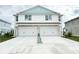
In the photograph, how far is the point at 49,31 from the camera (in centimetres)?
1413

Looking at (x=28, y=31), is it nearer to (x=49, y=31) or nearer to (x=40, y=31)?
(x=40, y=31)

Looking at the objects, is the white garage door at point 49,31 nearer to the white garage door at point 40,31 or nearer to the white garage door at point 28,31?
the white garage door at point 40,31

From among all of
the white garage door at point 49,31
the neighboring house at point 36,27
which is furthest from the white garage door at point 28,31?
the white garage door at point 49,31

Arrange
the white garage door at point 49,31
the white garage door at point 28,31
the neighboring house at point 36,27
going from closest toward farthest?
the white garage door at point 49,31 < the white garage door at point 28,31 < the neighboring house at point 36,27

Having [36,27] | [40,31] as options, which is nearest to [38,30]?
[40,31]

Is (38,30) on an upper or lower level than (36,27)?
lower

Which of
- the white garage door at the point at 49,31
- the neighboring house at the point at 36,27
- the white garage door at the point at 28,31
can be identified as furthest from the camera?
the neighboring house at the point at 36,27

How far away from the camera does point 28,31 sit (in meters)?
14.2

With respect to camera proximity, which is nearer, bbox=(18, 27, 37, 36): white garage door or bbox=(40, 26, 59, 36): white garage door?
bbox=(40, 26, 59, 36): white garage door

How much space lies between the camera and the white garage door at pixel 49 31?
13585 millimetres

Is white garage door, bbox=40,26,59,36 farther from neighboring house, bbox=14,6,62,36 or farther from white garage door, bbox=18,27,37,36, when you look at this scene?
white garage door, bbox=18,27,37,36

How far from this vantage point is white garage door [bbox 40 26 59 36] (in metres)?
13.6

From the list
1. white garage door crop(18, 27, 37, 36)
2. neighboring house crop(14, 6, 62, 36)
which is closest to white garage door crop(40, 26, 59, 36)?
neighboring house crop(14, 6, 62, 36)
